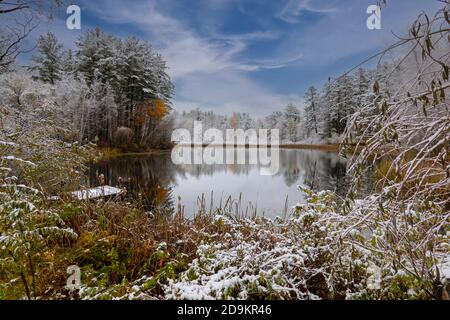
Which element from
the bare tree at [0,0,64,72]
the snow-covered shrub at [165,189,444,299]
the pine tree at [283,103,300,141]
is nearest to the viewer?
the snow-covered shrub at [165,189,444,299]

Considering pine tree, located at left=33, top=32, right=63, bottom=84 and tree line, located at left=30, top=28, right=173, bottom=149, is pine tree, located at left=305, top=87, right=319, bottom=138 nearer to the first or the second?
tree line, located at left=30, top=28, right=173, bottom=149

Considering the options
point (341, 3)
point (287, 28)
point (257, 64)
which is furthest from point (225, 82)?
point (341, 3)

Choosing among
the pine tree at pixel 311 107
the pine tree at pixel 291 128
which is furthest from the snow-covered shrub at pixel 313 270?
the pine tree at pixel 291 128

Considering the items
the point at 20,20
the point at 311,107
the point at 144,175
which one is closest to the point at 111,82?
the point at 20,20

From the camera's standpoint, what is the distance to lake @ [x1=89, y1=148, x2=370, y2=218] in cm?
483

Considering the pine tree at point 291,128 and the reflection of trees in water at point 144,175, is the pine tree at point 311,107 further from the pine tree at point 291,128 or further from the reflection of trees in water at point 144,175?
the reflection of trees in water at point 144,175

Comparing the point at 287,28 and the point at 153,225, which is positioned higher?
the point at 287,28

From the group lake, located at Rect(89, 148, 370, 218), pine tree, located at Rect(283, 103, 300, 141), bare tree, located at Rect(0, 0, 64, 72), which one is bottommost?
lake, located at Rect(89, 148, 370, 218)

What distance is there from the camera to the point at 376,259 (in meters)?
1.65

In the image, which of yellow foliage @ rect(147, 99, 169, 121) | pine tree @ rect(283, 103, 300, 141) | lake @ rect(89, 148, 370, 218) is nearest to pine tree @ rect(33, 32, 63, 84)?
yellow foliage @ rect(147, 99, 169, 121)

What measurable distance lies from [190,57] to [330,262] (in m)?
2.46

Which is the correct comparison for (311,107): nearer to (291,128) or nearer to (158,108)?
(291,128)

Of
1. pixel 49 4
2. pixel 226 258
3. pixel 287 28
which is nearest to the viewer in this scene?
pixel 226 258
